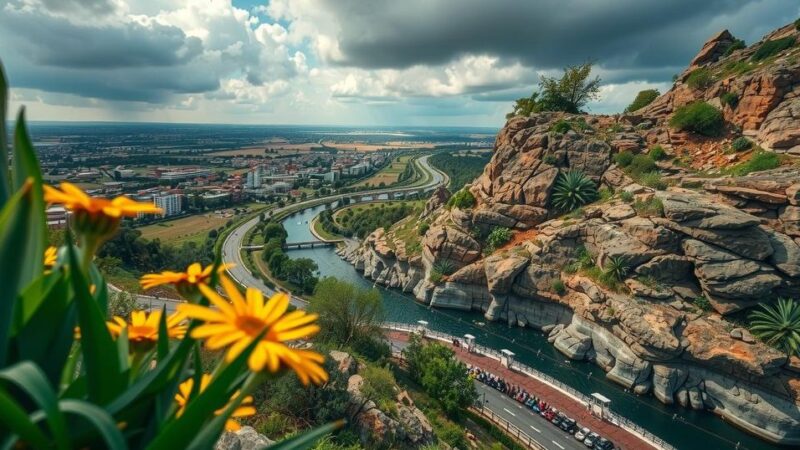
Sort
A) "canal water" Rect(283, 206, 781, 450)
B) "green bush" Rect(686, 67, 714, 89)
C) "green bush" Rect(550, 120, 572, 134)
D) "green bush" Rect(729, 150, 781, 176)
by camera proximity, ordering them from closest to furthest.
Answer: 1. "canal water" Rect(283, 206, 781, 450)
2. "green bush" Rect(729, 150, 781, 176)
3. "green bush" Rect(686, 67, 714, 89)
4. "green bush" Rect(550, 120, 572, 134)

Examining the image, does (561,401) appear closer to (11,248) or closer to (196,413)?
(196,413)

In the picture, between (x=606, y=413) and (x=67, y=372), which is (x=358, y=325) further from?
(x=67, y=372)

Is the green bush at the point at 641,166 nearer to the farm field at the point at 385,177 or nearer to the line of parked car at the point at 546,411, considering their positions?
the line of parked car at the point at 546,411

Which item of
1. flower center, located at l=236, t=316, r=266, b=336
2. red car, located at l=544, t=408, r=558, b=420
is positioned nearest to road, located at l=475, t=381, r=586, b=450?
red car, located at l=544, t=408, r=558, b=420

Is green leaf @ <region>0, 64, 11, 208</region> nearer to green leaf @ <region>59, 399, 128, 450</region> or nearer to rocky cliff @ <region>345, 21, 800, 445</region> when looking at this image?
green leaf @ <region>59, 399, 128, 450</region>

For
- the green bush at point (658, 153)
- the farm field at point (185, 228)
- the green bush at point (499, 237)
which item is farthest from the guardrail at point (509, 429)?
the farm field at point (185, 228)

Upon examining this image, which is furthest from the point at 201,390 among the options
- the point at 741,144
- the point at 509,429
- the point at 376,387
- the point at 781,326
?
the point at 741,144

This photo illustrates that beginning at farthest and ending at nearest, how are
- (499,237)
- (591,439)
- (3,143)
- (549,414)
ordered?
1. (499,237)
2. (549,414)
3. (591,439)
4. (3,143)
